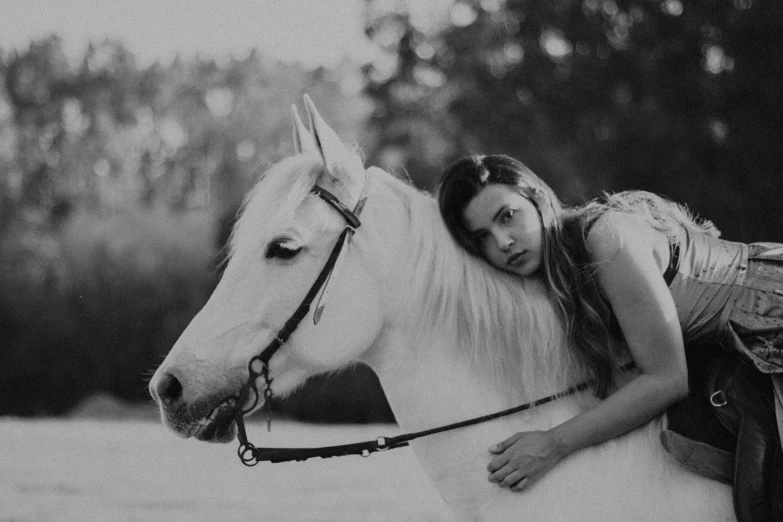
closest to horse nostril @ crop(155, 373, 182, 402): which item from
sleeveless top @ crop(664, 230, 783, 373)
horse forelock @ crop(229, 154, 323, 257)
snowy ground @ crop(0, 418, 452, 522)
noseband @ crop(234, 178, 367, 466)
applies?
noseband @ crop(234, 178, 367, 466)

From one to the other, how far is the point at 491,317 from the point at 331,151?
2.67 feet

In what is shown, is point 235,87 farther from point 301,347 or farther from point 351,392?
point 301,347

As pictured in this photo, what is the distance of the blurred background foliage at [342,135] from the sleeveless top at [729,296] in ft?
22.3

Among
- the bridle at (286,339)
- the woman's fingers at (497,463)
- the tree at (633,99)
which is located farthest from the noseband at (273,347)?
the tree at (633,99)

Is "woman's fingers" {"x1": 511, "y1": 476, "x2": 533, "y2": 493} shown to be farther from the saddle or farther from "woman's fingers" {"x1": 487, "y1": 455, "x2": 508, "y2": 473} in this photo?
the saddle

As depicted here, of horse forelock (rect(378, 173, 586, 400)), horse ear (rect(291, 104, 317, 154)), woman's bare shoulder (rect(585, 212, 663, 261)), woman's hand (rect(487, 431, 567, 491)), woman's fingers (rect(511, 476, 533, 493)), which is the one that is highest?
horse ear (rect(291, 104, 317, 154))

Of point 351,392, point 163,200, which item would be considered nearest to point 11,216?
point 163,200

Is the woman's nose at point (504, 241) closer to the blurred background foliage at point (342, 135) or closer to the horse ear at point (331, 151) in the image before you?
the horse ear at point (331, 151)

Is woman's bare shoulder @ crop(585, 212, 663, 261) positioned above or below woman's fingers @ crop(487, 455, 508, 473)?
above

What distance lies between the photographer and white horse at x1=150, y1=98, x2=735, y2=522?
2680 millimetres

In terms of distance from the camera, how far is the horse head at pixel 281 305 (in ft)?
8.90

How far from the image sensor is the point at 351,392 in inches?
913

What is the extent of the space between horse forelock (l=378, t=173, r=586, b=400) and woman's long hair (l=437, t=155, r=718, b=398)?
54mm

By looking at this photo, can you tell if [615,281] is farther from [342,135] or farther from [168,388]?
[342,135]
